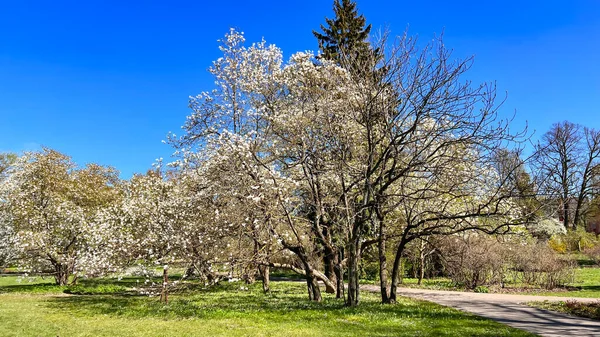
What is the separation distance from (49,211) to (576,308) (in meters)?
26.0

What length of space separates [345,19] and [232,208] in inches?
732

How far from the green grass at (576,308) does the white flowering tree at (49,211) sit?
2045 centimetres

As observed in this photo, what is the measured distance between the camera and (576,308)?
12.4 metres

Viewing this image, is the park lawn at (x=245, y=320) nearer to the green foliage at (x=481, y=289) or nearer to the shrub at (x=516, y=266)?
the shrub at (x=516, y=266)

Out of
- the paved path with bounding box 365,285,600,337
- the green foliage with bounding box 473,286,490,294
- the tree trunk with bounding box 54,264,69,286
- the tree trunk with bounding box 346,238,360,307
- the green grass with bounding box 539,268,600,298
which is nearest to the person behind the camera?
the paved path with bounding box 365,285,600,337

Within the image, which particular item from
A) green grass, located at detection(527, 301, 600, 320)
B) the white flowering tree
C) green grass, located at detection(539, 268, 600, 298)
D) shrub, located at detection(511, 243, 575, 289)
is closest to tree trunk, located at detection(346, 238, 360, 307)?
green grass, located at detection(527, 301, 600, 320)

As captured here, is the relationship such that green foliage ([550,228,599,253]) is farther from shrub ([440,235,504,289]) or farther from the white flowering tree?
the white flowering tree

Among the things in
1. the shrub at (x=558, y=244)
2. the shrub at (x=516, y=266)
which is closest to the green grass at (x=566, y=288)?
the shrub at (x=516, y=266)

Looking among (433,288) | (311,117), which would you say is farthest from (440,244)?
(311,117)

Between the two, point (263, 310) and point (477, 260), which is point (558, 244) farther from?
point (263, 310)

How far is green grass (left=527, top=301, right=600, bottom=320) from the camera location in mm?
11581

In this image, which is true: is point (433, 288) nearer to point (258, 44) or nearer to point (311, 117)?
point (311, 117)

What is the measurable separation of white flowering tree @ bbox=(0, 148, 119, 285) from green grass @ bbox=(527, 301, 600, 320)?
2045 cm

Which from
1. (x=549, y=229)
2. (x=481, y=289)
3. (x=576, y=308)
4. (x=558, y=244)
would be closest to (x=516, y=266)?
(x=481, y=289)
